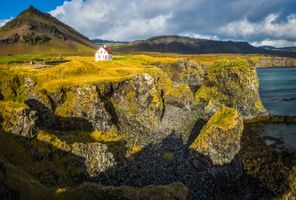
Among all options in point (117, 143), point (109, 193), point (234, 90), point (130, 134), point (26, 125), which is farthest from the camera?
point (234, 90)

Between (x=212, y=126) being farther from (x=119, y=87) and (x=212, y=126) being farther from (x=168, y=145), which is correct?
(x=119, y=87)

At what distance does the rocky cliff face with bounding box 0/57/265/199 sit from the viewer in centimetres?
4041

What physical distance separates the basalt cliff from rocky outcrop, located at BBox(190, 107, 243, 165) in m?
0.15

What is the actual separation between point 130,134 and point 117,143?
5677 mm

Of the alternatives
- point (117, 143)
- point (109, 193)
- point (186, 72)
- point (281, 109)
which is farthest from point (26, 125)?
point (281, 109)

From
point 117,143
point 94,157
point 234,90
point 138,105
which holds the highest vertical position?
point 138,105

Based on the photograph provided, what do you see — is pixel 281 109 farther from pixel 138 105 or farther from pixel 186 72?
pixel 138 105

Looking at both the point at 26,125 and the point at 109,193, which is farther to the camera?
the point at 26,125

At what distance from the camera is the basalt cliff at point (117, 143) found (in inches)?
1102

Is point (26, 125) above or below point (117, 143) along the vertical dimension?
above

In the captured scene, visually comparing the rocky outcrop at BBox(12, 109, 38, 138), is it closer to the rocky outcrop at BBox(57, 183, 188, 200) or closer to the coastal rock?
the rocky outcrop at BBox(57, 183, 188, 200)

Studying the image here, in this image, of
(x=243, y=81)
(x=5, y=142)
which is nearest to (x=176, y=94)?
(x=243, y=81)

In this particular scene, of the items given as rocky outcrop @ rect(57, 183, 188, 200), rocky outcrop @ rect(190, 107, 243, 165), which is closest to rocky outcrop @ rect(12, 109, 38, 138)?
rocky outcrop @ rect(57, 183, 188, 200)

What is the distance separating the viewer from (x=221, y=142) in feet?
157
